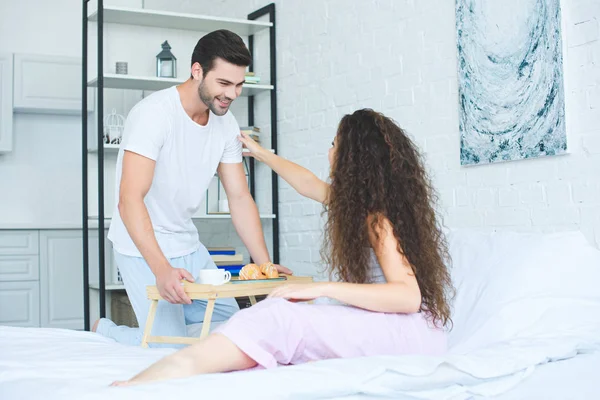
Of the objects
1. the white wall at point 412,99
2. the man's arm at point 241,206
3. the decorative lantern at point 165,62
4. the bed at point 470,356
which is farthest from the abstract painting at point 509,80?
the decorative lantern at point 165,62

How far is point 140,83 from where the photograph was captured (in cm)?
423

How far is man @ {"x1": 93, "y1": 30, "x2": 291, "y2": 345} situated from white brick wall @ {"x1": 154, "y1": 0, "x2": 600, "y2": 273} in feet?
2.43

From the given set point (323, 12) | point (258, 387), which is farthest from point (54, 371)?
point (323, 12)

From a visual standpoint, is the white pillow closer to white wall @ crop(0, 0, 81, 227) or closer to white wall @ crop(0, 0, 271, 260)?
white wall @ crop(0, 0, 271, 260)

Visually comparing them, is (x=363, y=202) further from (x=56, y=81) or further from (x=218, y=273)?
(x=56, y=81)

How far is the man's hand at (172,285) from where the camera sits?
87.6 inches

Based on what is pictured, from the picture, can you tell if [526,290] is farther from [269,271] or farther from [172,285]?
[172,285]

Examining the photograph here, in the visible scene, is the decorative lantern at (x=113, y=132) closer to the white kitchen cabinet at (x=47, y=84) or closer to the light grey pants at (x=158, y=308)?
the white kitchen cabinet at (x=47, y=84)

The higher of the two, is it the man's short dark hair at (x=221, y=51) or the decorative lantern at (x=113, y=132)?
the man's short dark hair at (x=221, y=51)

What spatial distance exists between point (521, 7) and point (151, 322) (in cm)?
166

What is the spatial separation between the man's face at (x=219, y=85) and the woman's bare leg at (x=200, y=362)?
122cm

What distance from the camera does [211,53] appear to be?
8.71 feet

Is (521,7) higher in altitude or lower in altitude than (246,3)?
lower

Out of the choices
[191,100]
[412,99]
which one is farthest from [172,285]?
[412,99]
